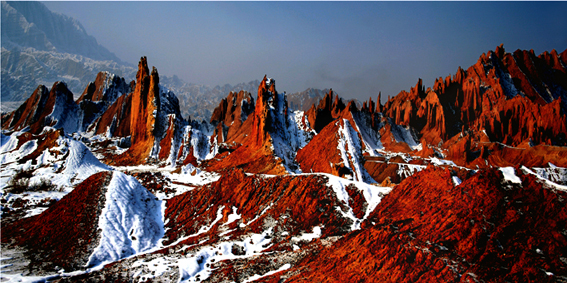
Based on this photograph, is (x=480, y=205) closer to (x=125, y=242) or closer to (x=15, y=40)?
(x=125, y=242)

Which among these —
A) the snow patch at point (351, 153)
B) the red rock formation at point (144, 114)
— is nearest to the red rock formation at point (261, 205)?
the snow patch at point (351, 153)

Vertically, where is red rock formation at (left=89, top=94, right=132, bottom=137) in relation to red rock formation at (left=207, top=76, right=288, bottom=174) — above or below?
above

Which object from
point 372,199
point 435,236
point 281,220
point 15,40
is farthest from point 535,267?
point 15,40

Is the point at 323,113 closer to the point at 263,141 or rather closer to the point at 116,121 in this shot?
the point at 263,141

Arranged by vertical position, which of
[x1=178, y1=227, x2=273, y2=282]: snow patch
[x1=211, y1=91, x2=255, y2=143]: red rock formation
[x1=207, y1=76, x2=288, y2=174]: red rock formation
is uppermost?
[x1=211, y1=91, x2=255, y2=143]: red rock formation

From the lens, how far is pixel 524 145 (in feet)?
208

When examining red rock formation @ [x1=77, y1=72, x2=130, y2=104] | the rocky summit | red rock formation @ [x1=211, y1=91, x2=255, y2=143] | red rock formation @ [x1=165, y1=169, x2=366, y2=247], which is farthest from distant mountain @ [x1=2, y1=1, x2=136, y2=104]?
red rock formation @ [x1=165, y1=169, x2=366, y2=247]

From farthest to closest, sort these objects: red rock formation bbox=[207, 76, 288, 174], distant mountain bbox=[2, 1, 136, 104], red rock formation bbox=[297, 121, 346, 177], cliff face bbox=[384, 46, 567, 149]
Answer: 1. distant mountain bbox=[2, 1, 136, 104]
2. cliff face bbox=[384, 46, 567, 149]
3. red rock formation bbox=[207, 76, 288, 174]
4. red rock formation bbox=[297, 121, 346, 177]

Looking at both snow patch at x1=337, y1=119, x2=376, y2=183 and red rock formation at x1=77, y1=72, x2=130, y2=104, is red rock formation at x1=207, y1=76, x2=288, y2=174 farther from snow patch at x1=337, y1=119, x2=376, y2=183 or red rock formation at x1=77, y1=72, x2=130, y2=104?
red rock formation at x1=77, y1=72, x2=130, y2=104

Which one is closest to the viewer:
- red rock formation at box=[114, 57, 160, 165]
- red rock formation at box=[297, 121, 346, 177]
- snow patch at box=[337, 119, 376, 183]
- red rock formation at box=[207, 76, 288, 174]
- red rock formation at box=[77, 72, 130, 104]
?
snow patch at box=[337, 119, 376, 183]

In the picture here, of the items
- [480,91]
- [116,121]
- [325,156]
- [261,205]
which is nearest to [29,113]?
[116,121]

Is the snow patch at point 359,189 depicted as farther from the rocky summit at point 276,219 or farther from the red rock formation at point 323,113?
the red rock formation at point 323,113

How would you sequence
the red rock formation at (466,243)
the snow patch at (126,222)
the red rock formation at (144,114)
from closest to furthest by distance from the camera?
the red rock formation at (466,243), the snow patch at (126,222), the red rock formation at (144,114)

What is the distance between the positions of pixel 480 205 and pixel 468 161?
56.0 metres
